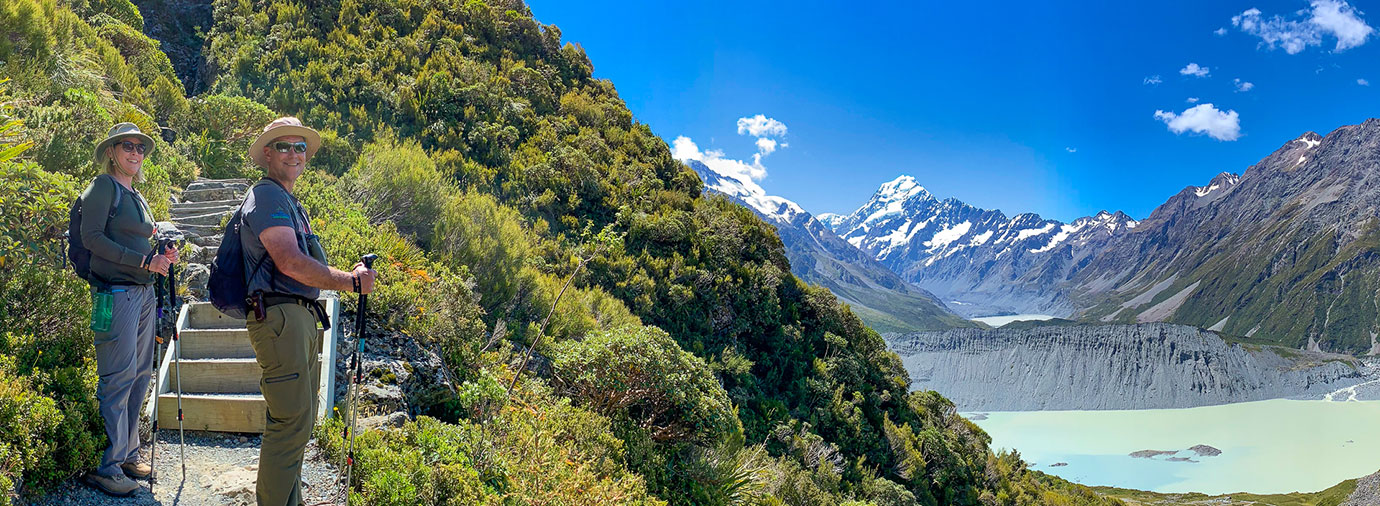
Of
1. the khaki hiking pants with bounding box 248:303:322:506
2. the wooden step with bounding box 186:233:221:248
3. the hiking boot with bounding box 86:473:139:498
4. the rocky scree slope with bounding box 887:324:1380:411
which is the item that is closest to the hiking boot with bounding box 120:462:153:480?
the hiking boot with bounding box 86:473:139:498

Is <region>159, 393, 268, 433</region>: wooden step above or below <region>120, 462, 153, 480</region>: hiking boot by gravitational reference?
above

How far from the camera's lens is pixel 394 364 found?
5297 millimetres

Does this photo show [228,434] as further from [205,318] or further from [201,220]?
[201,220]

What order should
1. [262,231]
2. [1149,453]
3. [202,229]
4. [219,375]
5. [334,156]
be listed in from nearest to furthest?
[262,231]
[219,375]
[202,229]
[334,156]
[1149,453]

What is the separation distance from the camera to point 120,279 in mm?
3199

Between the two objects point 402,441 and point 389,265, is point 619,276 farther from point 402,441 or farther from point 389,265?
point 402,441

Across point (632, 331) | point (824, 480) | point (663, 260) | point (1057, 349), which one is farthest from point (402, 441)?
point (1057, 349)

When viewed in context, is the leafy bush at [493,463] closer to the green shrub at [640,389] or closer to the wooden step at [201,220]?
the green shrub at [640,389]

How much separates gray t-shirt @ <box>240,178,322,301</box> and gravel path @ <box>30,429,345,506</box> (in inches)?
63.5

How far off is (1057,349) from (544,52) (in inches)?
3363

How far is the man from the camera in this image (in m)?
2.56

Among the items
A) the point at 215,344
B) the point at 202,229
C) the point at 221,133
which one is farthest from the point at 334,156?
the point at 215,344

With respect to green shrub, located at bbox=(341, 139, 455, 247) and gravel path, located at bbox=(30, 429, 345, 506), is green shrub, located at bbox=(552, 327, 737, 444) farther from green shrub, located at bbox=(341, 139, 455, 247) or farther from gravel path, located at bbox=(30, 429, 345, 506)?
green shrub, located at bbox=(341, 139, 455, 247)

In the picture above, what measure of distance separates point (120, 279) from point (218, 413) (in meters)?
1.47
